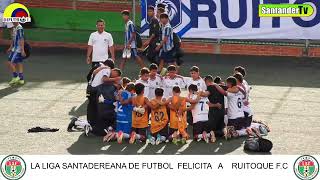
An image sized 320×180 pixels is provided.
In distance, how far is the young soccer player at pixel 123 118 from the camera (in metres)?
11.9

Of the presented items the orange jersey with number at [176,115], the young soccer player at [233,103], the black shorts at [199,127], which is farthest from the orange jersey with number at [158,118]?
the young soccer player at [233,103]

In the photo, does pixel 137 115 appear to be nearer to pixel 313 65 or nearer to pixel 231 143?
pixel 231 143

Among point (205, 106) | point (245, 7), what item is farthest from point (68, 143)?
point (245, 7)

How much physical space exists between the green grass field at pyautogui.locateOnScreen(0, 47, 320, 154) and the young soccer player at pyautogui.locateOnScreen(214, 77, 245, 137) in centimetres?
35

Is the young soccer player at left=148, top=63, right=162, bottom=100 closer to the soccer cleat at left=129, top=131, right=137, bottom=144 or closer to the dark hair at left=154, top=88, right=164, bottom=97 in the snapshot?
the dark hair at left=154, top=88, right=164, bottom=97

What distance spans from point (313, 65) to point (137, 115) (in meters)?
8.76

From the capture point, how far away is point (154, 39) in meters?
16.4

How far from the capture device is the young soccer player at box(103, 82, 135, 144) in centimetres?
1193

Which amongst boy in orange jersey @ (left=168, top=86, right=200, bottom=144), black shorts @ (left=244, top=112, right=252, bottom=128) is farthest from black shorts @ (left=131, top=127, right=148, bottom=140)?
black shorts @ (left=244, top=112, right=252, bottom=128)

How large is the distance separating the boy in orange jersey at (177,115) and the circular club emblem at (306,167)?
323cm

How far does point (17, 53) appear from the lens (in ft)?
53.6

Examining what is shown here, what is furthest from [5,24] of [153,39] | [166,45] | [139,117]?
[139,117]

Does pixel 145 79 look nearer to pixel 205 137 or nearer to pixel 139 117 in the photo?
pixel 139 117

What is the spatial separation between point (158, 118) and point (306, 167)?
3.60 meters
